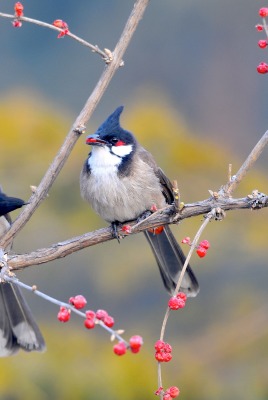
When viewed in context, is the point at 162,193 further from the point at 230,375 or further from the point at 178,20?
the point at 178,20

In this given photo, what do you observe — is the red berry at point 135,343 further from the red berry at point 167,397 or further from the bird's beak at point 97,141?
the bird's beak at point 97,141

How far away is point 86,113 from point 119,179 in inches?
27.8

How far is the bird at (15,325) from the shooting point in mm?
3078

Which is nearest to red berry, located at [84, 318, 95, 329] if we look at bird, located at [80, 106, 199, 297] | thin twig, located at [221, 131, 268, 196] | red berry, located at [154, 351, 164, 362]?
red berry, located at [154, 351, 164, 362]

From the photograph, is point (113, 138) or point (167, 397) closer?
point (167, 397)

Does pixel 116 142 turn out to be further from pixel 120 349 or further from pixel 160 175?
pixel 120 349

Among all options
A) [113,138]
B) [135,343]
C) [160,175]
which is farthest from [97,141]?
[135,343]

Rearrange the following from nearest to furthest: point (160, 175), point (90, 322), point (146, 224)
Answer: point (90, 322)
point (146, 224)
point (160, 175)

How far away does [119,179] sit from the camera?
2.97m

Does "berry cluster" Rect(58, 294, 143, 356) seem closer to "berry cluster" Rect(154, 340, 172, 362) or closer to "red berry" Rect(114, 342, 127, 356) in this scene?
"red berry" Rect(114, 342, 127, 356)

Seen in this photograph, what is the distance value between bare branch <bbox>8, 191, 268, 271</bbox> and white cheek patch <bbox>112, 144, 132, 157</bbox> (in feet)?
1.66

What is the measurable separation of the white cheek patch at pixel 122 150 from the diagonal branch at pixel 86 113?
0.65 m

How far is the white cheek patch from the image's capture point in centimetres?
297

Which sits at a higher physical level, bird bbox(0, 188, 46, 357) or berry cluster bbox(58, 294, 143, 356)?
berry cluster bbox(58, 294, 143, 356)
